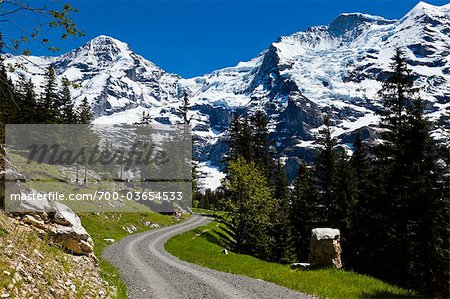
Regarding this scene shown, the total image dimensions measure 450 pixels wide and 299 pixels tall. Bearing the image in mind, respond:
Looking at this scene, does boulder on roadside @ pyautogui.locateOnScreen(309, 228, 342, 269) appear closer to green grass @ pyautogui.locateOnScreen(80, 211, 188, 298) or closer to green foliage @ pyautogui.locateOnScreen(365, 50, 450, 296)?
green foliage @ pyautogui.locateOnScreen(365, 50, 450, 296)

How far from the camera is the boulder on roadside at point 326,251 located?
2470cm

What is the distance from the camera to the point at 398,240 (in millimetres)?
24703

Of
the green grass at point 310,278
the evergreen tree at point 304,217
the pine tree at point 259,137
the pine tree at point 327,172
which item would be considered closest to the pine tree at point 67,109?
the pine tree at point 259,137

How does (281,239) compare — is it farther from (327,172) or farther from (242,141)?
(242,141)

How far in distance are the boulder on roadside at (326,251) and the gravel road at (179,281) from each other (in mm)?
5813

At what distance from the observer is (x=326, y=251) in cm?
2478

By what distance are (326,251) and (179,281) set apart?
1044 centimetres

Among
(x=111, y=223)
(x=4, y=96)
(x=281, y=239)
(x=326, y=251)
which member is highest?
(x=4, y=96)

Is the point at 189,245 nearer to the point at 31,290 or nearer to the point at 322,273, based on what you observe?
the point at 322,273

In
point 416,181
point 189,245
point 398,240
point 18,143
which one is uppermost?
point 18,143

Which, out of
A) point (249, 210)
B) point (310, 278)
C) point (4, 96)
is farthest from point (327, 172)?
point (4, 96)

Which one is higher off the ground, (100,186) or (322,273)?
(100,186)

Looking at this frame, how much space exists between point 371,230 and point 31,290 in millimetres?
27913

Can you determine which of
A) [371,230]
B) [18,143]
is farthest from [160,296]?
[18,143]
